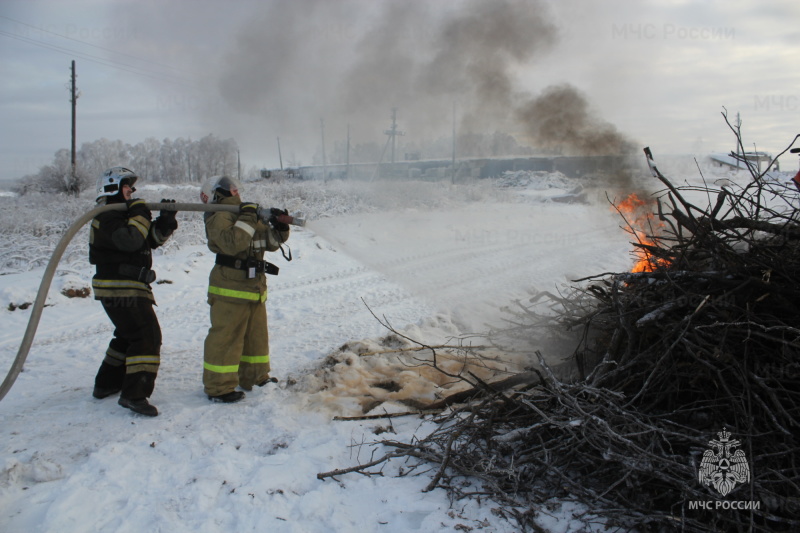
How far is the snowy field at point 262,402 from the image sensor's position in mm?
2664

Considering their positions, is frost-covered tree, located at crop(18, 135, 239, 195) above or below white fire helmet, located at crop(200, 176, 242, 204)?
above

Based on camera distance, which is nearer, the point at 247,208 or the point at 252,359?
the point at 247,208

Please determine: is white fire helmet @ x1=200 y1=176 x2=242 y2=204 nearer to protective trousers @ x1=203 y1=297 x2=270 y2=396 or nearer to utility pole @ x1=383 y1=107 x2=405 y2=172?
protective trousers @ x1=203 y1=297 x2=270 y2=396

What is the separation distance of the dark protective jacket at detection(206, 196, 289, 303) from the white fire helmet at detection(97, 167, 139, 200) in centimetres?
72

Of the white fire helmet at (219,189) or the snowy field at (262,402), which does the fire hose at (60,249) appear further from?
the snowy field at (262,402)

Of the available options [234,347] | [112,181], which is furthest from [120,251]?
[234,347]

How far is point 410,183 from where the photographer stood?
18750 millimetres

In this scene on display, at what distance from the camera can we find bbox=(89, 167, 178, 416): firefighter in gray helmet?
388 centimetres

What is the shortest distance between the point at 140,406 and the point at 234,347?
2.74 feet

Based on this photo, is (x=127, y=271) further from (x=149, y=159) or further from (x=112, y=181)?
(x=149, y=159)

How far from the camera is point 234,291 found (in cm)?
420

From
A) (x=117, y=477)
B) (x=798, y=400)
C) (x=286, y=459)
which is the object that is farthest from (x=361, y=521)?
(x=798, y=400)

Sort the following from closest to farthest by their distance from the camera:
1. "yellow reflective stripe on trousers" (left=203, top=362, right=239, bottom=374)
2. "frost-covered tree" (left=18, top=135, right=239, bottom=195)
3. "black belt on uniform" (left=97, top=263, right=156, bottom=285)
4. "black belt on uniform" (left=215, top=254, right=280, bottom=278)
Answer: "black belt on uniform" (left=97, top=263, right=156, bottom=285), "yellow reflective stripe on trousers" (left=203, top=362, right=239, bottom=374), "black belt on uniform" (left=215, top=254, right=280, bottom=278), "frost-covered tree" (left=18, top=135, right=239, bottom=195)

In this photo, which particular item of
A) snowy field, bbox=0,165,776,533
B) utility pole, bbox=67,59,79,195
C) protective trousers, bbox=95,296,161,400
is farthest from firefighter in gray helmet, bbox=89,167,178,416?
utility pole, bbox=67,59,79,195
